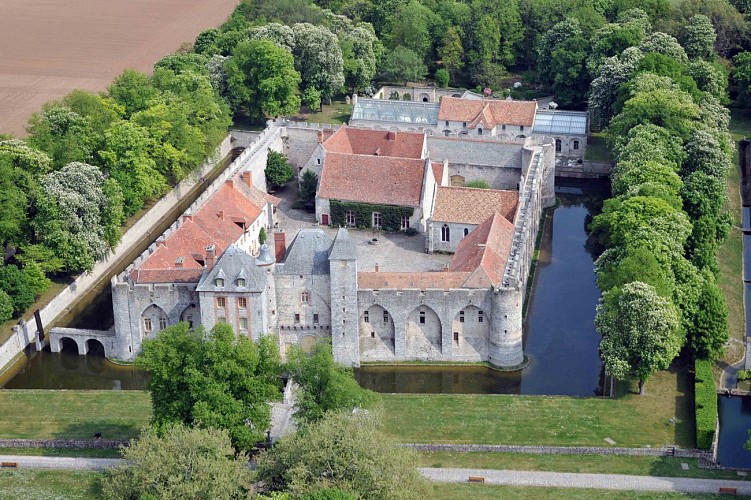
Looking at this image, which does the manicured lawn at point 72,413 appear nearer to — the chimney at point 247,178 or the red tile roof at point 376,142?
the chimney at point 247,178

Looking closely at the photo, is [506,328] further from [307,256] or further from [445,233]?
[445,233]

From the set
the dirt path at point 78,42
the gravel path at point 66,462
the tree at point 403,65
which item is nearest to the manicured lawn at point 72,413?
the gravel path at point 66,462

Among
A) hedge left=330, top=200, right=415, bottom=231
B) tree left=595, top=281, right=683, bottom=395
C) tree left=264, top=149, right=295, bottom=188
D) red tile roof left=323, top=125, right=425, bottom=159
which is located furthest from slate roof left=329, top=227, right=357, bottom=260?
tree left=264, top=149, right=295, bottom=188

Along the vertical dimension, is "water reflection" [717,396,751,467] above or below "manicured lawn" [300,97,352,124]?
below

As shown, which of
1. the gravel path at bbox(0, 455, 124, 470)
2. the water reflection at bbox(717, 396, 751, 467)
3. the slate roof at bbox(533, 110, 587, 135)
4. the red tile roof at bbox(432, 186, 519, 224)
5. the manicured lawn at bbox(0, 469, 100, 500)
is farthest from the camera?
the slate roof at bbox(533, 110, 587, 135)

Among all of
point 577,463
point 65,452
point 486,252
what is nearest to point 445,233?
point 486,252

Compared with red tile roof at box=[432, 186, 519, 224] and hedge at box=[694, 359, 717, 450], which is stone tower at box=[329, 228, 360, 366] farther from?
hedge at box=[694, 359, 717, 450]

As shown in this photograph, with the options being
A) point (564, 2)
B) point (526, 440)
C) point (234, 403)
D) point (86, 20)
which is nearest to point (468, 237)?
point (526, 440)
